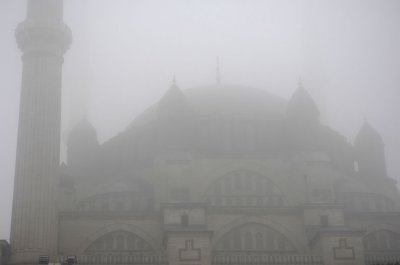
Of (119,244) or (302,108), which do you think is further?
(302,108)

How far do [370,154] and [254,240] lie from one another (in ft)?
38.1

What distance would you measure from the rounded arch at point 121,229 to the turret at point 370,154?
13.4m

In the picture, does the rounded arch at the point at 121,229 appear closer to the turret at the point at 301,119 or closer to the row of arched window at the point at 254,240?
the row of arched window at the point at 254,240

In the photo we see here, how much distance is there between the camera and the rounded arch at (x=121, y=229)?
34.2m

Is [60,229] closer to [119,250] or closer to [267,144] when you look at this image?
[119,250]

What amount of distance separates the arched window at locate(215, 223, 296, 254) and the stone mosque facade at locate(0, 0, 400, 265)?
49 mm

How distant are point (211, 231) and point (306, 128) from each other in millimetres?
9297

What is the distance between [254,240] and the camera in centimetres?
3453

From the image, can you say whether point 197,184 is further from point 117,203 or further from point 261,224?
point 261,224

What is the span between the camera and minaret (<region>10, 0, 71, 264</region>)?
32625 mm

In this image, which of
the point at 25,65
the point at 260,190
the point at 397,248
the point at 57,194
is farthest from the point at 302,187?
the point at 25,65

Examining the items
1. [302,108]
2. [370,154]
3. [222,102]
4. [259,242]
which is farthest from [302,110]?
[259,242]

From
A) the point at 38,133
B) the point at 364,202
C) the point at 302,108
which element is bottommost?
the point at 364,202

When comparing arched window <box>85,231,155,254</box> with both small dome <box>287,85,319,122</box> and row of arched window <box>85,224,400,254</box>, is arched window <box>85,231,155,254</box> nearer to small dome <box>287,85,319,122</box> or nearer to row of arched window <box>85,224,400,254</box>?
row of arched window <box>85,224,400,254</box>
